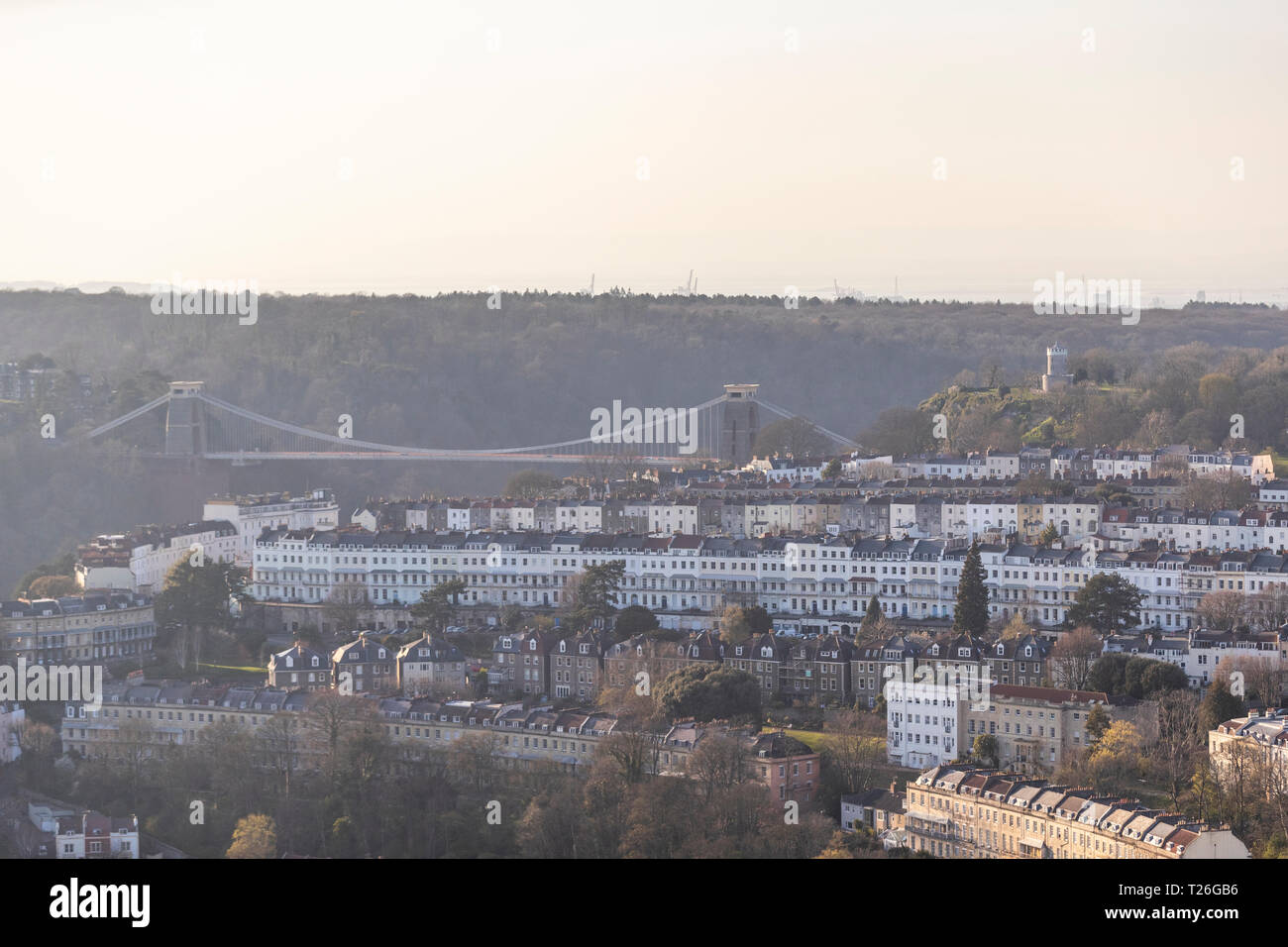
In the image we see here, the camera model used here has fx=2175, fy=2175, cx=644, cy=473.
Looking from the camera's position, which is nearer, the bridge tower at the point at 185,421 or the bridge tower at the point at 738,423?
the bridge tower at the point at 738,423

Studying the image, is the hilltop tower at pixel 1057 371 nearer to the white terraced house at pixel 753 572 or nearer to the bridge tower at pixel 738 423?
the bridge tower at pixel 738 423

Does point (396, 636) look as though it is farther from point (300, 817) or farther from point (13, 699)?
point (300, 817)

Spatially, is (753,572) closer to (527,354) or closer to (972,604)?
(972,604)

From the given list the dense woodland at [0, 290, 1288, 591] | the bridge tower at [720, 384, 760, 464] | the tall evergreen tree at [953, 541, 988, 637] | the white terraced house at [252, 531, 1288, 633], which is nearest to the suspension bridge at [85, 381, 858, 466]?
the bridge tower at [720, 384, 760, 464]

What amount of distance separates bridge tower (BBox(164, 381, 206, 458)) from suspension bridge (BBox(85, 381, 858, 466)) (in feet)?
0.07

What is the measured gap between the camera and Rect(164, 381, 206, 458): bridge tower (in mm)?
45969

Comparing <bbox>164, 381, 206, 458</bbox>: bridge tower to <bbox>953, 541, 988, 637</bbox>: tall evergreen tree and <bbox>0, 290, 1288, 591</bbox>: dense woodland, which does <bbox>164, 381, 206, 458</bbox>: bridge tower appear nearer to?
<bbox>0, 290, 1288, 591</bbox>: dense woodland

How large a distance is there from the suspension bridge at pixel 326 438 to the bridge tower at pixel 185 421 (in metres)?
0.02

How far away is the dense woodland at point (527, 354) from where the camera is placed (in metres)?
55.1

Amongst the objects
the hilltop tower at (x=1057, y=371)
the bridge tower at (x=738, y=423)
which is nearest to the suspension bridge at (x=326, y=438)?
the bridge tower at (x=738, y=423)

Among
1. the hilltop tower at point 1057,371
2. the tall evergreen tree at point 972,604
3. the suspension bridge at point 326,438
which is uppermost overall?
the hilltop tower at point 1057,371

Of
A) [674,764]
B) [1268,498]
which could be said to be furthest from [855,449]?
[674,764]

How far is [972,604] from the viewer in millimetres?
23672

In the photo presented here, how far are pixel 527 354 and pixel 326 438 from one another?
698 inches
